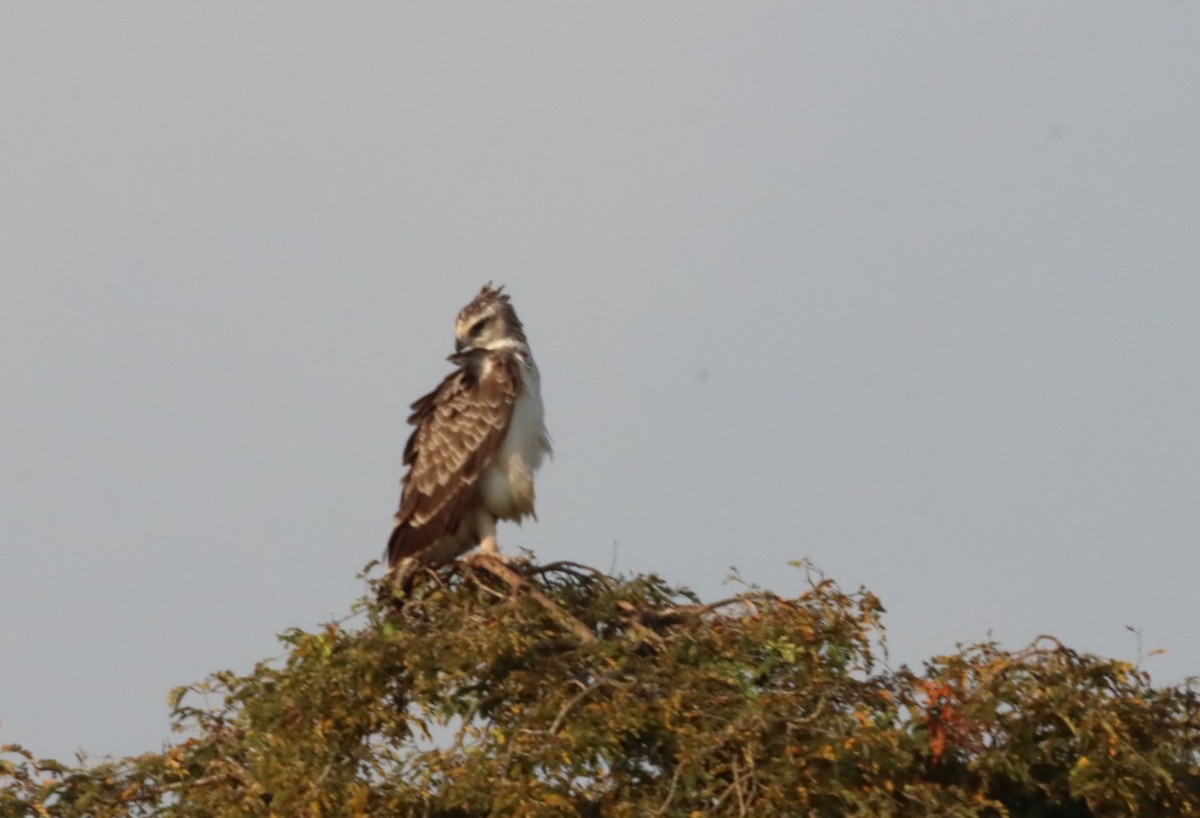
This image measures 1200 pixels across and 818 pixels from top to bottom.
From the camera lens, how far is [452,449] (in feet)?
36.2

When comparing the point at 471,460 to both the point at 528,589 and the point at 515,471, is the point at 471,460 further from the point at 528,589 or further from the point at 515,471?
the point at 528,589

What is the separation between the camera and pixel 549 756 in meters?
6.75

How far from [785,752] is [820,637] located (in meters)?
0.90

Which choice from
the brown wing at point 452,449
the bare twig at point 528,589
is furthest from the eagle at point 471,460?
the bare twig at point 528,589

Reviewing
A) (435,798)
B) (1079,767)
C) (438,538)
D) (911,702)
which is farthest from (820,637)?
(438,538)

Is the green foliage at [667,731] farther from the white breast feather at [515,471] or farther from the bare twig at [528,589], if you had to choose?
the white breast feather at [515,471]

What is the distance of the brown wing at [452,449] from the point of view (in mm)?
10852

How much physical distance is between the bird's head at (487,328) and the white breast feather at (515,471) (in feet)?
2.23

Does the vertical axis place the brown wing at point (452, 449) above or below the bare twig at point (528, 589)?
above

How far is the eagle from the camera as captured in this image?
35.7ft

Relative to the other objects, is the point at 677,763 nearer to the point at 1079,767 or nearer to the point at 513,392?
the point at 1079,767

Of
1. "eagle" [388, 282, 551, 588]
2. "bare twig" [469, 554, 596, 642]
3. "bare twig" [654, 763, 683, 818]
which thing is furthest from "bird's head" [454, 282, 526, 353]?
"bare twig" [654, 763, 683, 818]

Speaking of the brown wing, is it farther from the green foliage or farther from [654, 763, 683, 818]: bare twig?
[654, 763, 683, 818]: bare twig

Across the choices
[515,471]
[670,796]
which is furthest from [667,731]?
[515,471]
